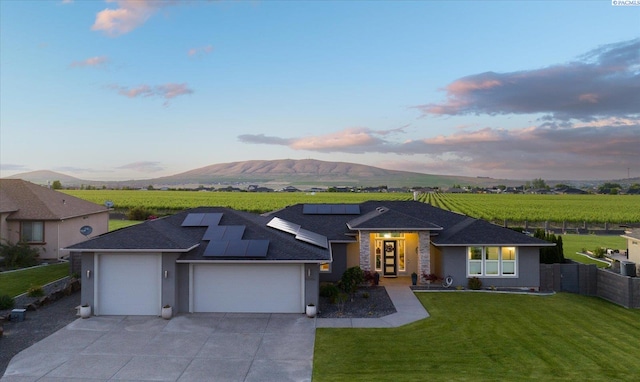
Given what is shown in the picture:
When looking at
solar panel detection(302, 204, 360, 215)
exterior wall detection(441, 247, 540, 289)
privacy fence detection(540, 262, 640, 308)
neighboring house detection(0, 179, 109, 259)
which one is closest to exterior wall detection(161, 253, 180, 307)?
solar panel detection(302, 204, 360, 215)

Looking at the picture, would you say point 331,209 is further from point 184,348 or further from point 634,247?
point 634,247

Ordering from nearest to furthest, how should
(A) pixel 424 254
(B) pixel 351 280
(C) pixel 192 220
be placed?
(B) pixel 351 280
(C) pixel 192 220
(A) pixel 424 254

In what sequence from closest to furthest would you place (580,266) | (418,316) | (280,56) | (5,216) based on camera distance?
(418,316)
(580,266)
(5,216)
(280,56)

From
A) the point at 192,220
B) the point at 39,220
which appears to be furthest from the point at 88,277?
the point at 39,220

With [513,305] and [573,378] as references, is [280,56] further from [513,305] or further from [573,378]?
[573,378]

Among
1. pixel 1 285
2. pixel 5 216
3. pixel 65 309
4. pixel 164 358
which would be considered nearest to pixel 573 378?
pixel 164 358

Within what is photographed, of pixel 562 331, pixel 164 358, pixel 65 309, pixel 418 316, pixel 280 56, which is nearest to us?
pixel 164 358
